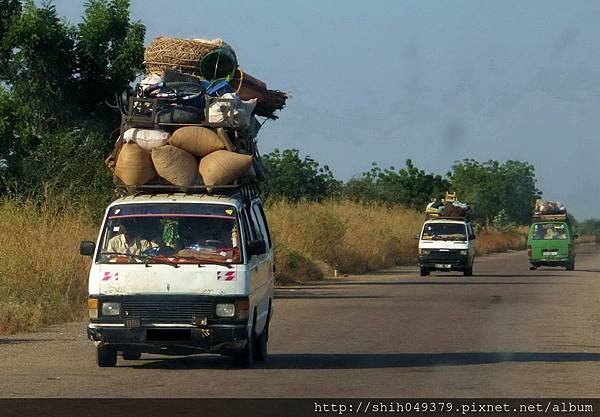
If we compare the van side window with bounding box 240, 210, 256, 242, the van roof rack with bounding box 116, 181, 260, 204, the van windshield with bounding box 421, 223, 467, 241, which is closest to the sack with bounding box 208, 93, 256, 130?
the van roof rack with bounding box 116, 181, 260, 204

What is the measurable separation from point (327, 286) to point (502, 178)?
89.1 m

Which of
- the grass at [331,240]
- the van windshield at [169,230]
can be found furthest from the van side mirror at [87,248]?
the grass at [331,240]

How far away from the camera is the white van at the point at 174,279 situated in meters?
14.0

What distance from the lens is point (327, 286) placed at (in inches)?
1448

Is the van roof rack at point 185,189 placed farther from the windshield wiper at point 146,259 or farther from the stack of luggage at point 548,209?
the stack of luggage at point 548,209

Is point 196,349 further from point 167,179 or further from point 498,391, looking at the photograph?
Result: point 498,391

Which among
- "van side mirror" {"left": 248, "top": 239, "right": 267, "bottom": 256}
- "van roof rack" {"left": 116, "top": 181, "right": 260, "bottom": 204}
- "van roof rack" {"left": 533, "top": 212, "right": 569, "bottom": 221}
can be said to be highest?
"van roof rack" {"left": 116, "top": 181, "right": 260, "bottom": 204}

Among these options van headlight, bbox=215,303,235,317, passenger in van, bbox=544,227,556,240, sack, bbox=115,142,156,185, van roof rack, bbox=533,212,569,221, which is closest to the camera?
van headlight, bbox=215,303,235,317

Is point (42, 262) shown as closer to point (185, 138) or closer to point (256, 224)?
point (256, 224)

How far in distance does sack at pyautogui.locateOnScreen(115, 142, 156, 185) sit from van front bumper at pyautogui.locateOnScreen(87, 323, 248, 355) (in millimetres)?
2023

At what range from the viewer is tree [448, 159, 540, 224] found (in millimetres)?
115875

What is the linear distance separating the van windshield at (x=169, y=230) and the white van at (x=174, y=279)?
0.01m

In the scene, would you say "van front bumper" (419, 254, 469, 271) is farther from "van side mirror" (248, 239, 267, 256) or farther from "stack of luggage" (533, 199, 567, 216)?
"van side mirror" (248, 239, 267, 256)

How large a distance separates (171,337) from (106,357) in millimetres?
1202
